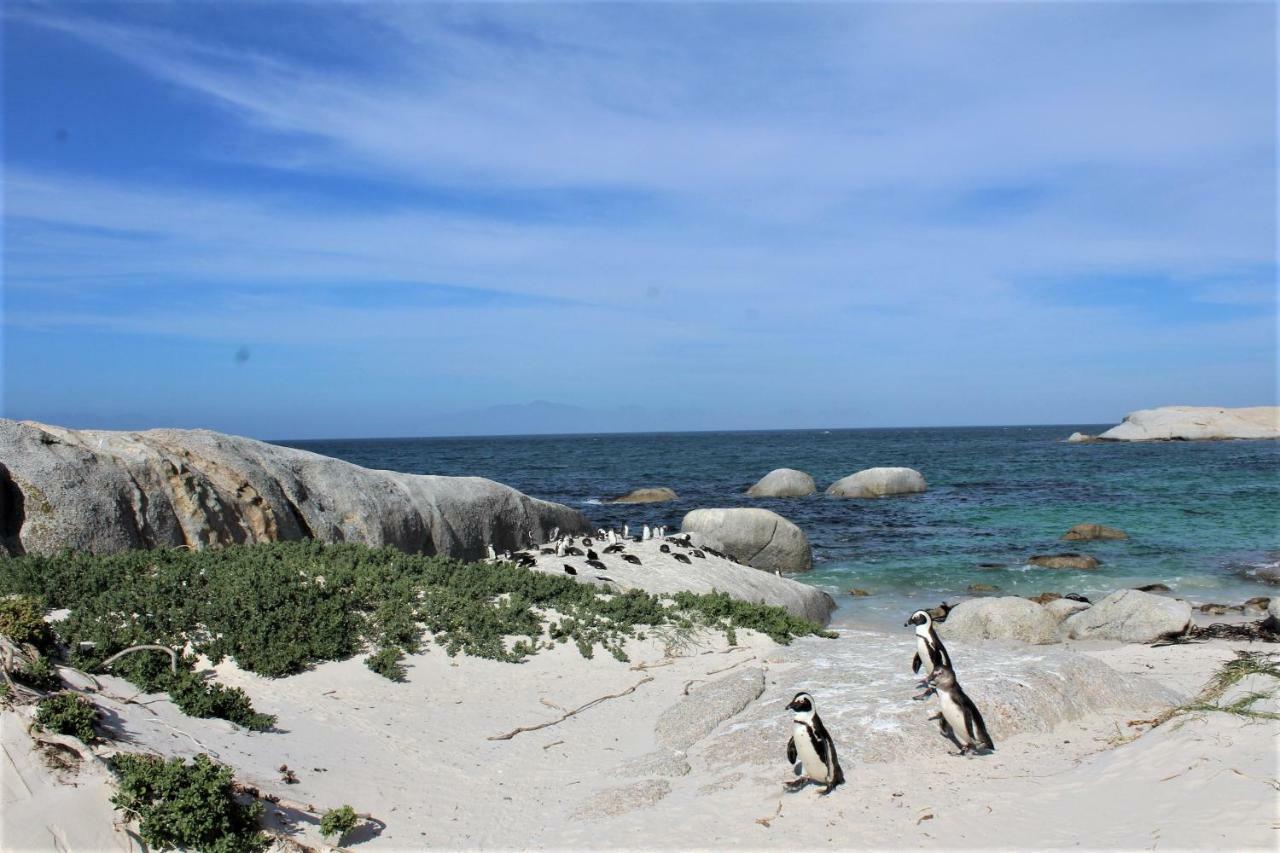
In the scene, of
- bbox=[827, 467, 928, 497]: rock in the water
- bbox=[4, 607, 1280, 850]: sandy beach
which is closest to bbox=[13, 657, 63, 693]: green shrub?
bbox=[4, 607, 1280, 850]: sandy beach

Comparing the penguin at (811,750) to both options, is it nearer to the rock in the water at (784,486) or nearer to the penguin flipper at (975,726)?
the penguin flipper at (975,726)

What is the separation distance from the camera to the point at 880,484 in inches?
1832

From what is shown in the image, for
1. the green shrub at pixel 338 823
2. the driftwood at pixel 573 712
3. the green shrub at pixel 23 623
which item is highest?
the green shrub at pixel 23 623

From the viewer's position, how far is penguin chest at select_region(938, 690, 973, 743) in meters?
8.49

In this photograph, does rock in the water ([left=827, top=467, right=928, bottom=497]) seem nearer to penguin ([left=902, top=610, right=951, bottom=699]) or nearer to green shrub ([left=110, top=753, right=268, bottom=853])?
penguin ([left=902, top=610, right=951, bottom=699])

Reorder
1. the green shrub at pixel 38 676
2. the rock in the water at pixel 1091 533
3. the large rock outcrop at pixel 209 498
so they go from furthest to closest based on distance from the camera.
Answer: the rock in the water at pixel 1091 533 → the large rock outcrop at pixel 209 498 → the green shrub at pixel 38 676

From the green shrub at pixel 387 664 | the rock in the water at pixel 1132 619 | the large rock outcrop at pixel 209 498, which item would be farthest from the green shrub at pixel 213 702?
the rock in the water at pixel 1132 619

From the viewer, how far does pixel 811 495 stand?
47000 mm

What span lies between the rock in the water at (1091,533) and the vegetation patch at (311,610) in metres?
20.1

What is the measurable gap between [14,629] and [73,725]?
211 centimetres

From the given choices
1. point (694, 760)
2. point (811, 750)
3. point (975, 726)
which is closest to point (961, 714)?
point (975, 726)

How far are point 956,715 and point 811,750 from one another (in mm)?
1722

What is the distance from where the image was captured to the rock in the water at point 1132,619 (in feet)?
55.3

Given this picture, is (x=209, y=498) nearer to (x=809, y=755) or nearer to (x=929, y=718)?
(x=809, y=755)
